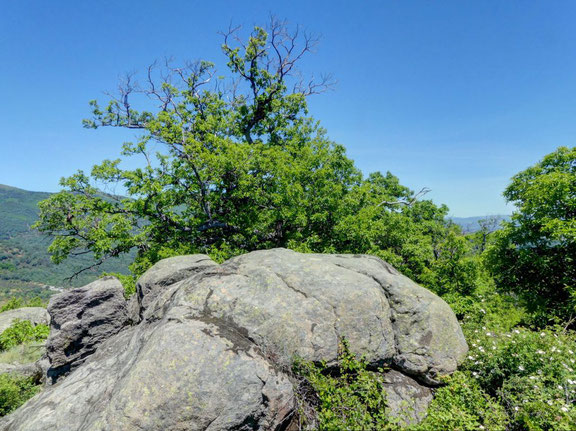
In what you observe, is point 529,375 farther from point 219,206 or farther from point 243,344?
point 219,206

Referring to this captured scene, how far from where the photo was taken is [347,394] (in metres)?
6.67

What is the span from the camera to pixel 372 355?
7.60 metres

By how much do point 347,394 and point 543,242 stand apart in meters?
21.6

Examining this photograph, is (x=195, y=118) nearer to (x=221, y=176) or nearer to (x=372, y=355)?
(x=221, y=176)

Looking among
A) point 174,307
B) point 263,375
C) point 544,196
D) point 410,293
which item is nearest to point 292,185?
point 410,293

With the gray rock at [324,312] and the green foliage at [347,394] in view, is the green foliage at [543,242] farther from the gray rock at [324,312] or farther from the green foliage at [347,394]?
the green foliage at [347,394]

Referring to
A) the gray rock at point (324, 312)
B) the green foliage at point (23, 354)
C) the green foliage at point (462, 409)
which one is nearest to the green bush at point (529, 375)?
the green foliage at point (462, 409)

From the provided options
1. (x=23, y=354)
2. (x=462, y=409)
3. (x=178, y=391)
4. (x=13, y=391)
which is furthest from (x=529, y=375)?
(x=23, y=354)

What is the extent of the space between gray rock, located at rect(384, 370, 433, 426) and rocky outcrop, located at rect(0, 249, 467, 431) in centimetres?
3

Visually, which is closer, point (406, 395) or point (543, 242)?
point (406, 395)

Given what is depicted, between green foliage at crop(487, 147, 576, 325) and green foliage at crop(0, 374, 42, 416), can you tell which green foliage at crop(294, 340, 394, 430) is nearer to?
green foliage at crop(0, 374, 42, 416)

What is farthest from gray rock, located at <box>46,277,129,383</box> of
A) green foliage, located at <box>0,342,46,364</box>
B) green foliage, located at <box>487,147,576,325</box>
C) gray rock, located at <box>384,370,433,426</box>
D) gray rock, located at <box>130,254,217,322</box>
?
green foliage, located at <box>487,147,576,325</box>

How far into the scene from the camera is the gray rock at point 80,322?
9.39 m

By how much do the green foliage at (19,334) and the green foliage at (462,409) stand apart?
68.1ft
